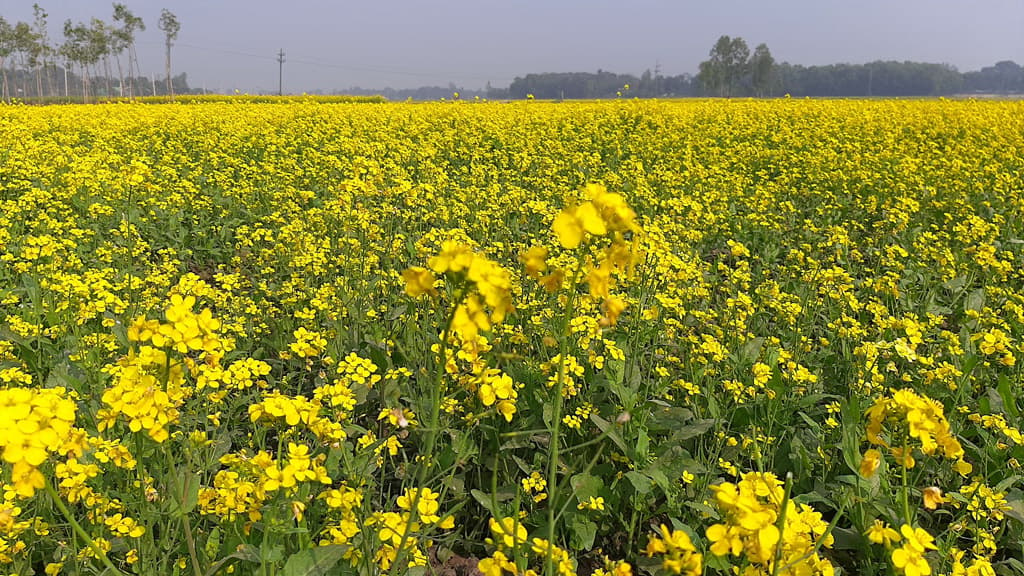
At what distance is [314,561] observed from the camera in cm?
153

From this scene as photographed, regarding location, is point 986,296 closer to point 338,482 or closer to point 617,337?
point 617,337

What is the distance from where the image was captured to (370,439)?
2000 millimetres

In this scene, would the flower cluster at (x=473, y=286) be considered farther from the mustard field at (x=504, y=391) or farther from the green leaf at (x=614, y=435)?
the green leaf at (x=614, y=435)

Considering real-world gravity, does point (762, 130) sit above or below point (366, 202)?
above

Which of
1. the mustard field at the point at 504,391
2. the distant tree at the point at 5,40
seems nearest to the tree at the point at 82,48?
the distant tree at the point at 5,40

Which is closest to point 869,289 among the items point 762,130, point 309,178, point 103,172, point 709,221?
point 709,221

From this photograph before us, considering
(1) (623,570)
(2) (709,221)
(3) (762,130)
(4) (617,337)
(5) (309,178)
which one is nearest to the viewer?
(1) (623,570)

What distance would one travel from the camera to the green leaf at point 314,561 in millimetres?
1512

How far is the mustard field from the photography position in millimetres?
1176

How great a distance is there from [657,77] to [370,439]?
11689 centimetres

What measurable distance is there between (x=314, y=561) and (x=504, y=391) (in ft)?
2.10

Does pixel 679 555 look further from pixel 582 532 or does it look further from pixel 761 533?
pixel 582 532

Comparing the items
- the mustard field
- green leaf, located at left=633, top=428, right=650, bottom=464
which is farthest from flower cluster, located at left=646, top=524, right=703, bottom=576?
green leaf, located at left=633, top=428, right=650, bottom=464

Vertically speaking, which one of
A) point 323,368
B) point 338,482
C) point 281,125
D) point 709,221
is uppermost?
point 281,125
